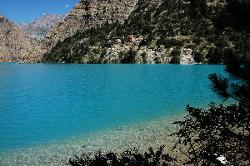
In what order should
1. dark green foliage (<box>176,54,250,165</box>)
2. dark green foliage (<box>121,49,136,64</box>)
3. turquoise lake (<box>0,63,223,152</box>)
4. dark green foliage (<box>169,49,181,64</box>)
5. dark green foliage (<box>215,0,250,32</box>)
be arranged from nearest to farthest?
dark green foliage (<box>215,0,250,32</box>) < dark green foliage (<box>176,54,250,165</box>) < turquoise lake (<box>0,63,223,152</box>) < dark green foliage (<box>169,49,181,64</box>) < dark green foliage (<box>121,49,136,64</box>)

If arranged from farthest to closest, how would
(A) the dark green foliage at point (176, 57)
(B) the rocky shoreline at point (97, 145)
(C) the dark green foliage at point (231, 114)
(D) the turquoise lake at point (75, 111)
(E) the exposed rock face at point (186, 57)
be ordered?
(A) the dark green foliage at point (176, 57)
(E) the exposed rock face at point (186, 57)
(D) the turquoise lake at point (75, 111)
(B) the rocky shoreline at point (97, 145)
(C) the dark green foliage at point (231, 114)

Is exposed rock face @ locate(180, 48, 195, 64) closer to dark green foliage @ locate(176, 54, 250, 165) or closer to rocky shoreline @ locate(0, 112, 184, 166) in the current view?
rocky shoreline @ locate(0, 112, 184, 166)

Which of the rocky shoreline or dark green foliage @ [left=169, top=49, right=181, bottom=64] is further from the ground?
dark green foliage @ [left=169, top=49, right=181, bottom=64]

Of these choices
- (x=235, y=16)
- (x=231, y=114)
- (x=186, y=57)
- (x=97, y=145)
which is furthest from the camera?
(x=186, y=57)

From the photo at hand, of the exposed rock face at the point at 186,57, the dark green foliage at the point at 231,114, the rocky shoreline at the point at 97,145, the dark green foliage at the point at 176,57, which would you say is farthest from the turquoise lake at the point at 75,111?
the dark green foliage at the point at 176,57

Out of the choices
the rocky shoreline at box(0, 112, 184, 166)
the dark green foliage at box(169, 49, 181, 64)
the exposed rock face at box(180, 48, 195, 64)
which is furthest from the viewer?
the dark green foliage at box(169, 49, 181, 64)

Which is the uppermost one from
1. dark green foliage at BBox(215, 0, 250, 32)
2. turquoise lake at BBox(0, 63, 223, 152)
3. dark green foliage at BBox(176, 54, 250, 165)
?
dark green foliage at BBox(215, 0, 250, 32)

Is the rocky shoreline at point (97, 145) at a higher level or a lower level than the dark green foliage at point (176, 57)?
lower

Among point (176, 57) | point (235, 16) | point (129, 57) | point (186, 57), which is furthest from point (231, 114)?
point (129, 57)

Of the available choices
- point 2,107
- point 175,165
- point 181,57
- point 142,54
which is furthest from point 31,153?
point 142,54

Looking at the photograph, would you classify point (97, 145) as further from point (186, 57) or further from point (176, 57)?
point (176, 57)

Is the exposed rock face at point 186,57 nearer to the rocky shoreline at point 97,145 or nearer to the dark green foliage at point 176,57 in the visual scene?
the dark green foliage at point 176,57

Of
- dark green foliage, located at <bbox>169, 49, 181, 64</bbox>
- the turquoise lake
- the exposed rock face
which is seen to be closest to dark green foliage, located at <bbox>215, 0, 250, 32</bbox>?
the turquoise lake

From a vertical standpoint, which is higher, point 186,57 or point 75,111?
point 186,57
